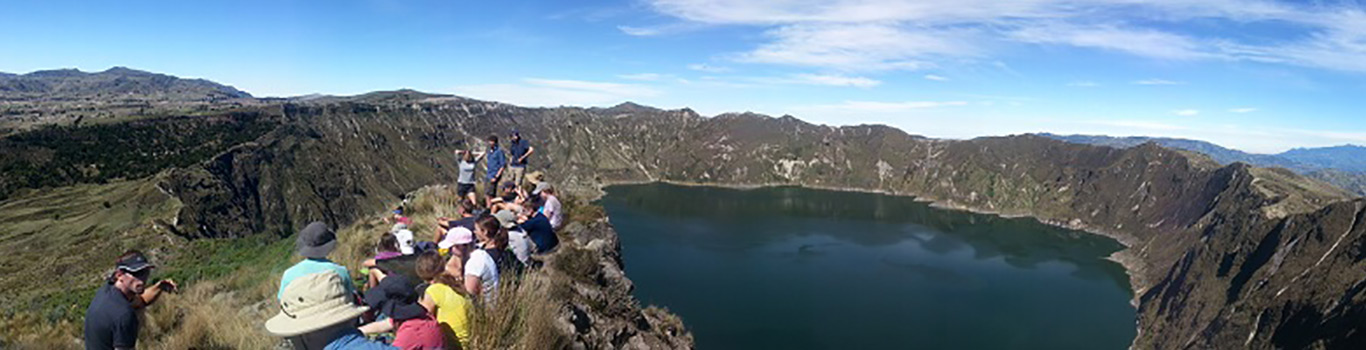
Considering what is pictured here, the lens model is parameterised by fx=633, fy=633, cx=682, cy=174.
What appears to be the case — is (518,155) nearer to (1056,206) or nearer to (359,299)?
(359,299)

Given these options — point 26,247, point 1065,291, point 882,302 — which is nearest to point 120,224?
point 26,247

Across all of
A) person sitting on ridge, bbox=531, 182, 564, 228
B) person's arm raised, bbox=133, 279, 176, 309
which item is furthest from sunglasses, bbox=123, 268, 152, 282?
person sitting on ridge, bbox=531, 182, 564, 228

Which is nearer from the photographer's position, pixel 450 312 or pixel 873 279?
pixel 450 312

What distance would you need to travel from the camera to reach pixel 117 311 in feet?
18.1

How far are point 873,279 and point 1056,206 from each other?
98530 mm

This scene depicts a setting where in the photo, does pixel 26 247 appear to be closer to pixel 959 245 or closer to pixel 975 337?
pixel 975 337

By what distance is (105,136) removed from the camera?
106 m

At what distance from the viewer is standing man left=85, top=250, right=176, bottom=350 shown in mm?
5516

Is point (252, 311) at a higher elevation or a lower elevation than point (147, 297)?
lower

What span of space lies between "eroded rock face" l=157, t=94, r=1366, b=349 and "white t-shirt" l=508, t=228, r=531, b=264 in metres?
1.10

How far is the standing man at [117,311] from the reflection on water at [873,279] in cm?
4890

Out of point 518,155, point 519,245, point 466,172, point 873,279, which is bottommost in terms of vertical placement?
point 873,279

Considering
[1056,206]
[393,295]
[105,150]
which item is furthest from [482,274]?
[1056,206]

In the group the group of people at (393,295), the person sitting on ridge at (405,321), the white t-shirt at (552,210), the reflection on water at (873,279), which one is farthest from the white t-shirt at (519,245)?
the reflection on water at (873,279)
